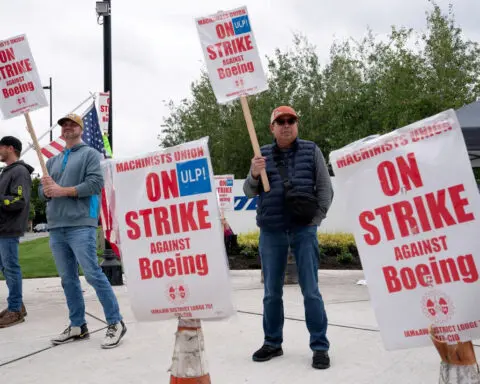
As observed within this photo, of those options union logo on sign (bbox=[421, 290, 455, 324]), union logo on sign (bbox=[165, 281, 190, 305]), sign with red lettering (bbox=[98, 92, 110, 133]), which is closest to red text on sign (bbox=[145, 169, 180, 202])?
union logo on sign (bbox=[165, 281, 190, 305])

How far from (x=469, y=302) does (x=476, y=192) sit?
1.32 feet

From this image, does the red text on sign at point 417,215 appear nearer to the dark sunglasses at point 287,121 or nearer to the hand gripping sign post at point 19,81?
the dark sunglasses at point 287,121

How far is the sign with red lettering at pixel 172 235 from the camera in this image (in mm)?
2709

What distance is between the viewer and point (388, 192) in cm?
218

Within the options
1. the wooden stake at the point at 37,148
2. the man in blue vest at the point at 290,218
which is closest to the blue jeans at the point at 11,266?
the wooden stake at the point at 37,148

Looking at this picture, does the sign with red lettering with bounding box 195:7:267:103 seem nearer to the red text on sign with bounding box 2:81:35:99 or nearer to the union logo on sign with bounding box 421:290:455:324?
the red text on sign with bounding box 2:81:35:99

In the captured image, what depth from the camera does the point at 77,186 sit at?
459 centimetres

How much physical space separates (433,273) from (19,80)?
398cm

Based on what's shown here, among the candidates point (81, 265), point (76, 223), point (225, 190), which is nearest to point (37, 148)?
point (76, 223)

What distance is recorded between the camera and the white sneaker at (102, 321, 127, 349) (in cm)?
452

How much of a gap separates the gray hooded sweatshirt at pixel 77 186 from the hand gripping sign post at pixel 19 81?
50 cm

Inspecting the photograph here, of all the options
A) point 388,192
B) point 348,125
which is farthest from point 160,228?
point 348,125

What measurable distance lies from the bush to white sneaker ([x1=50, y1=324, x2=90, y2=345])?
621 cm

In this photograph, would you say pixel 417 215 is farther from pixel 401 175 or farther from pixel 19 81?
pixel 19 81
